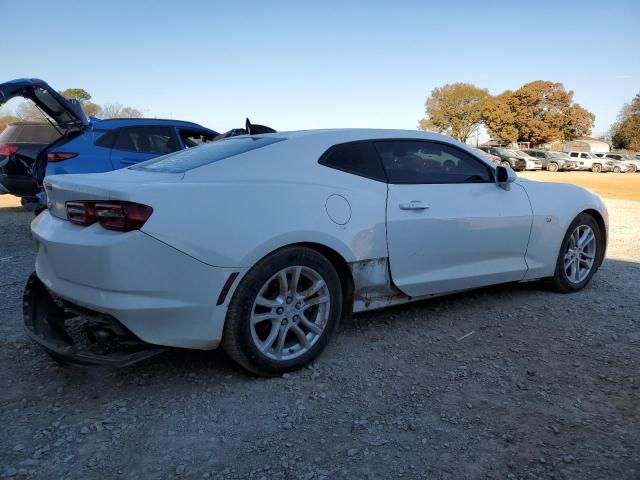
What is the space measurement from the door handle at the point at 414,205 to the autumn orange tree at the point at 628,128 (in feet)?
265

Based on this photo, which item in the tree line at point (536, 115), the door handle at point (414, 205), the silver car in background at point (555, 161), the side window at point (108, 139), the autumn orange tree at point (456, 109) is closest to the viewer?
the door handle at point (414, 205)

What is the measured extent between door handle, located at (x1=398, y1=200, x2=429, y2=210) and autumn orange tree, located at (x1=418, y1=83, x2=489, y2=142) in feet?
212

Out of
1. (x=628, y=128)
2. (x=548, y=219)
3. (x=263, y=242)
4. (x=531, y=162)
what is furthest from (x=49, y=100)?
(x=628, y=128)

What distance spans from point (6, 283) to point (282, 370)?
3328 mm

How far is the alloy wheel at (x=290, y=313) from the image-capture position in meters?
3.00

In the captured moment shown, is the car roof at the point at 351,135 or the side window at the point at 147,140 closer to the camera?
the car roof at the point at 351,135

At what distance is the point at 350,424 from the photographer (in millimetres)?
2604

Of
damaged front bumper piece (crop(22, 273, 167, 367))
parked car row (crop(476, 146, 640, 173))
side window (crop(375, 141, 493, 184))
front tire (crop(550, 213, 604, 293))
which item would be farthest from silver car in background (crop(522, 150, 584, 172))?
damaged front bumper piece (crop(22, 273, 167, 367))

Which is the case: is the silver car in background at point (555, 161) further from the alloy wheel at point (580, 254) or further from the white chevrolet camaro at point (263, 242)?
the white chevrolet camaro at point (263, 242)

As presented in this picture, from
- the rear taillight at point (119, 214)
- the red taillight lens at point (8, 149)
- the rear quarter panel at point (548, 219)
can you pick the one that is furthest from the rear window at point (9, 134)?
the rear quarter panel at point (548, 219)

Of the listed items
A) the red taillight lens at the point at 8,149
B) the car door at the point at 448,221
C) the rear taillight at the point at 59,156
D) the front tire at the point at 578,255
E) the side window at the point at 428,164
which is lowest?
the front tire at the point at 578,255

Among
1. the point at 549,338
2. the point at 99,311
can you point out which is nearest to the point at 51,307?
the point at 99,311

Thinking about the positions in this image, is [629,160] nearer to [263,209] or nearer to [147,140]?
[147,140]

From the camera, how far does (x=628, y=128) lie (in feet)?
237
